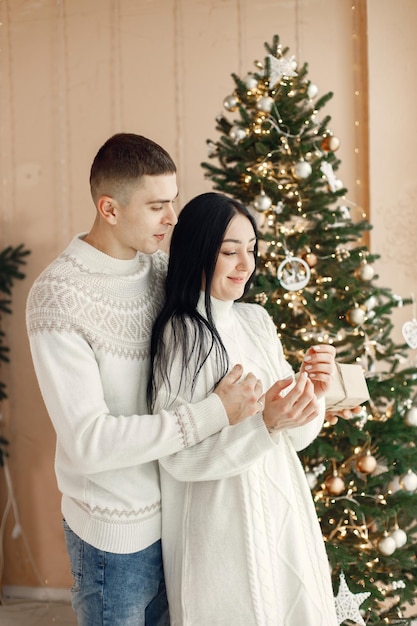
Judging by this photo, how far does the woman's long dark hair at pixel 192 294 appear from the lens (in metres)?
1.68

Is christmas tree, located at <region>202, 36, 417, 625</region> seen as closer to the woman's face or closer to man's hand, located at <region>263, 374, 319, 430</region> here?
the woman's face

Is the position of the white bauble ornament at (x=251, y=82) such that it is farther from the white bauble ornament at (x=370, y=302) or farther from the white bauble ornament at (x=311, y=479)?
the white bauble ornament at (x=311, y=479)

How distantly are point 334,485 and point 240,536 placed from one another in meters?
0.79

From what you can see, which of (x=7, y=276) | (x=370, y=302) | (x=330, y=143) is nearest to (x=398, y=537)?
(x=370, y=302)

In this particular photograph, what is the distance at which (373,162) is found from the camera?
126 inches

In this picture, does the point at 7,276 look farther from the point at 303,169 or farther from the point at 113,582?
the point at 113,582

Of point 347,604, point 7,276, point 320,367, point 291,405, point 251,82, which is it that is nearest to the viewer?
point 291,405

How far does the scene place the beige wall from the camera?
3.20 meters

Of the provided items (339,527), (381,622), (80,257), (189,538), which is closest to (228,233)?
(80,257)

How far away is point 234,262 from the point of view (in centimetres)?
175

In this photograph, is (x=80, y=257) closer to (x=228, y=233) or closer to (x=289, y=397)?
(x=228, y=233)

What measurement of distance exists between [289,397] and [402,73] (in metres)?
2.26

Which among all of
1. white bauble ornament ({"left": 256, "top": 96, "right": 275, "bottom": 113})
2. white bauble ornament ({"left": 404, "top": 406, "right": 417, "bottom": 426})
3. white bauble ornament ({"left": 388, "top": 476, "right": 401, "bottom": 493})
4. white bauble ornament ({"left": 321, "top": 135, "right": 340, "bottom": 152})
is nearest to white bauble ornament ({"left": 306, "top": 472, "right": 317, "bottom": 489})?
white bauble ornament ({"left": 388, "top": 476, "right": 401, "bottom": 493})

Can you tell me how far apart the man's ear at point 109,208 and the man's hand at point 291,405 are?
62 cm
